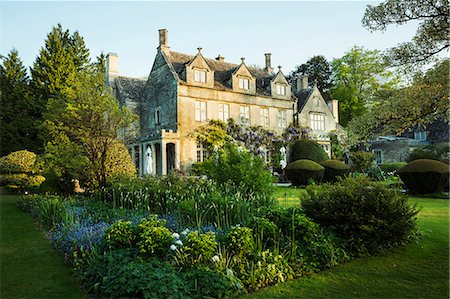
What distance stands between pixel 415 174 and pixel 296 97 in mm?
18391

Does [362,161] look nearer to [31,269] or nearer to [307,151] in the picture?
[307,151]

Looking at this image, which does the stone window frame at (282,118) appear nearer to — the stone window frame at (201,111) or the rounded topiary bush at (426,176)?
the stone window frame at (201,111)

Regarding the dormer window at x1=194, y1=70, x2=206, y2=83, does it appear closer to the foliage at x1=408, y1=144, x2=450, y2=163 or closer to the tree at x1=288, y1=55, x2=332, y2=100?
the foliage at x1=408, y1=144, x2=450, y2=163

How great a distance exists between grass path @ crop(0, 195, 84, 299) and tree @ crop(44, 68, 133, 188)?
4.98 metres

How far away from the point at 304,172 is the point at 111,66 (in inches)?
789

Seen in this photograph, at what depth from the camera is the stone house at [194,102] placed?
26.2 m

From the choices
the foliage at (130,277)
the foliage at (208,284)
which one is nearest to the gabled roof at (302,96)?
the foliage at (208,284)

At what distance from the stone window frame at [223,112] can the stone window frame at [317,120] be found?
29.5 feet

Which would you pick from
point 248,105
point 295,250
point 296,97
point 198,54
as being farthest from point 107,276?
point 296,97

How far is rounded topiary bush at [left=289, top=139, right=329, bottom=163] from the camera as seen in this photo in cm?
2848

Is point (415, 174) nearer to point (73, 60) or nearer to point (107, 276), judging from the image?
point (107, 276)

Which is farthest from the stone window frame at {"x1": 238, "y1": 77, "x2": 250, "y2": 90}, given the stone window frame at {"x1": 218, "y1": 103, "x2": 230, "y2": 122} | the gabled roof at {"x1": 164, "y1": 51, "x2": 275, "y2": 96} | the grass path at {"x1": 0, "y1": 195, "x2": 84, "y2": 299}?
the grass path at {"x1": 0, "y1": 195, "x2": 84, "y2": 299}

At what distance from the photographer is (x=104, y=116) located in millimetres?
14961

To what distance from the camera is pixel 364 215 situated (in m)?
7.26
